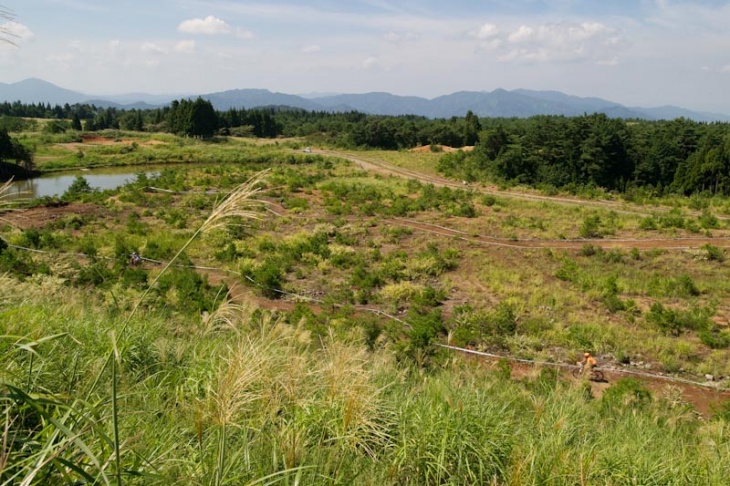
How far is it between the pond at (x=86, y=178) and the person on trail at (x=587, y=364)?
3319cm

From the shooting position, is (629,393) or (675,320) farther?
(675,320)

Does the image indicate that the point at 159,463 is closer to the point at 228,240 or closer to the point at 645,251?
the point at 228,240

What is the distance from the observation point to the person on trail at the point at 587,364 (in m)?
8.62

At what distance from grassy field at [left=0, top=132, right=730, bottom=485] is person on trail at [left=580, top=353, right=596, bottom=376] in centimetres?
73

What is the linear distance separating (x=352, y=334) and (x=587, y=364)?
4.47 metres

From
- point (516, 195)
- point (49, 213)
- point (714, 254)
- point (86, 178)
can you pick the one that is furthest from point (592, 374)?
point (86, 178)

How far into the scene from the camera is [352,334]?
8.26 m

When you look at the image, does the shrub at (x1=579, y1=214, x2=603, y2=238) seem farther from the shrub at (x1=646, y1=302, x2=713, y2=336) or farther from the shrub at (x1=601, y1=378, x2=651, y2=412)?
the shrub at (x1=601, y1=378, x2=651, y2=412)

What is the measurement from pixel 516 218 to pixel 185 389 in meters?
21.7

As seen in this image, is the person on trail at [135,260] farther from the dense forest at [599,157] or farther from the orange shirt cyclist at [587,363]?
the dense forest at [599,157]

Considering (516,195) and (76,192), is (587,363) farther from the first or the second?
(76,192)

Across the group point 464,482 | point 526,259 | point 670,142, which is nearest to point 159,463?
point 464,482

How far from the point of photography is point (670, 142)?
136ft

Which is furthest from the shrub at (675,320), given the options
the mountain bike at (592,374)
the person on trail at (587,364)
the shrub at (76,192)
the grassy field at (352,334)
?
the shrub at (76,192)
